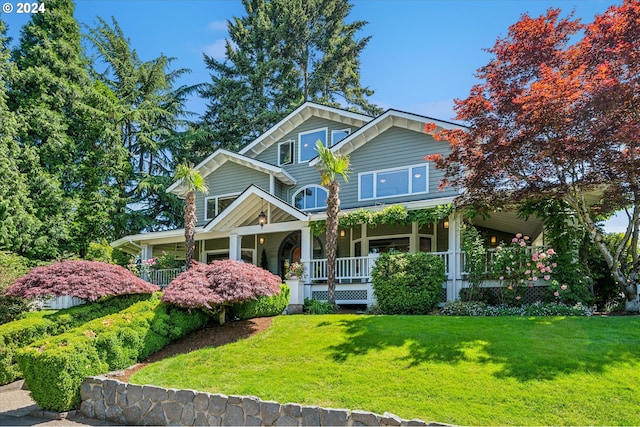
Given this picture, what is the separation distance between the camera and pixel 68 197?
997 inches

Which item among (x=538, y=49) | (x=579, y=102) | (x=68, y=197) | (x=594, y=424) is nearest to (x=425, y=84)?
(x=538, y=49)

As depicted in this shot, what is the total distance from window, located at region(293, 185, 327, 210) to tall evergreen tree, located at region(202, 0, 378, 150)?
46.2 feet

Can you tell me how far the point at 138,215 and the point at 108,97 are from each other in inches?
301

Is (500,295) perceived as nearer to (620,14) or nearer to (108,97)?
(620,14)

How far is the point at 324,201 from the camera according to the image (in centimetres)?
1886

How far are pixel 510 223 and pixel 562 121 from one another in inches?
259

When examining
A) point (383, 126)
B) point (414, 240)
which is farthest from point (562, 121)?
point (383, 126)

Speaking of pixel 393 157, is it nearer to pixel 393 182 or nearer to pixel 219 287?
pixel 393 182

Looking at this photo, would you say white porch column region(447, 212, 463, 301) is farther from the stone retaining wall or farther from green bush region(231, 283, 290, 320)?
the stone retaining wall

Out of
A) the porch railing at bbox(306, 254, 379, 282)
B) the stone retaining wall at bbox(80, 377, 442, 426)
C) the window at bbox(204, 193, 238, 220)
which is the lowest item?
the stone retaining wall at bbox(80, 377, 442, 426)

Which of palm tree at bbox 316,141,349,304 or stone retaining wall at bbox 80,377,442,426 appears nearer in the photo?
stone retaining wall at bbox 80,377,442,426

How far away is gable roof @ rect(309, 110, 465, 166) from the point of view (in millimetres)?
16286

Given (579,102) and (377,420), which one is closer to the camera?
(377,420)

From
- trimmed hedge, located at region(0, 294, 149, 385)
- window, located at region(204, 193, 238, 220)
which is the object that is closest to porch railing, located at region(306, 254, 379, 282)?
trimmed hedge, located at region(0, 294, 149, 385)
